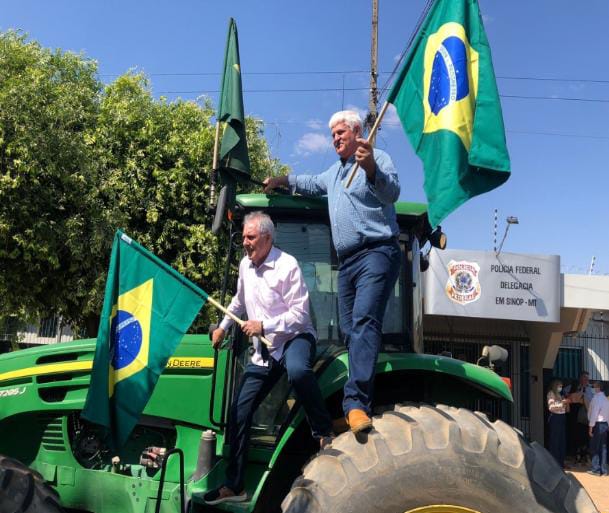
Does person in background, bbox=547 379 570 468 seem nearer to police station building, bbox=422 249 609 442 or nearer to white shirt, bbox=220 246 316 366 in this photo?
police station building, bbox=422 249 609 442

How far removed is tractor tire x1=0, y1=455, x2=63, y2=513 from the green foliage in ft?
22.0

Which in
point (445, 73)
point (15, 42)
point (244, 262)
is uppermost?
point (15, 42)

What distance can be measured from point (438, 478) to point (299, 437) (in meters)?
1.15

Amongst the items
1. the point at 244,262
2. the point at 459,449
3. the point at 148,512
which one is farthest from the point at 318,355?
the point at 148,512

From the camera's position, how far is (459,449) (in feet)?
8.18

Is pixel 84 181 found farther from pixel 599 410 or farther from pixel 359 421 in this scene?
pixel 599 410

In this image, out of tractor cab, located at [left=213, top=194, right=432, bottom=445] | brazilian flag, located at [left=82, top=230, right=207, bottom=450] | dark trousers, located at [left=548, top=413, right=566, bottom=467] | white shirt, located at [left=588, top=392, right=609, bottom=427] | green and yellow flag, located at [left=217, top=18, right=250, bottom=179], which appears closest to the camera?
brazilian flag, located at [left=82, top=230, right=207, bottom=450]

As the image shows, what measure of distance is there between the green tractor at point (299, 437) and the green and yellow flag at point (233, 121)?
0.24 m

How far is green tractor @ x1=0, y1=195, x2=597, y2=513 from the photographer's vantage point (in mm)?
2455

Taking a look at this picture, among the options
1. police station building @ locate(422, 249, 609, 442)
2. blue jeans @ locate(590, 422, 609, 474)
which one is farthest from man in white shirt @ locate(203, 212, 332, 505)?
blue jeans @ locate(590, 422, 609, 474)

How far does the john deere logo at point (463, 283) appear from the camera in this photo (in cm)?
1269

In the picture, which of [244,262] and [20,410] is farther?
[20,410]

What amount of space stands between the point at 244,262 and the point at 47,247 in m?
6.76

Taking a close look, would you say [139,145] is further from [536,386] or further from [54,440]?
[536,386]
